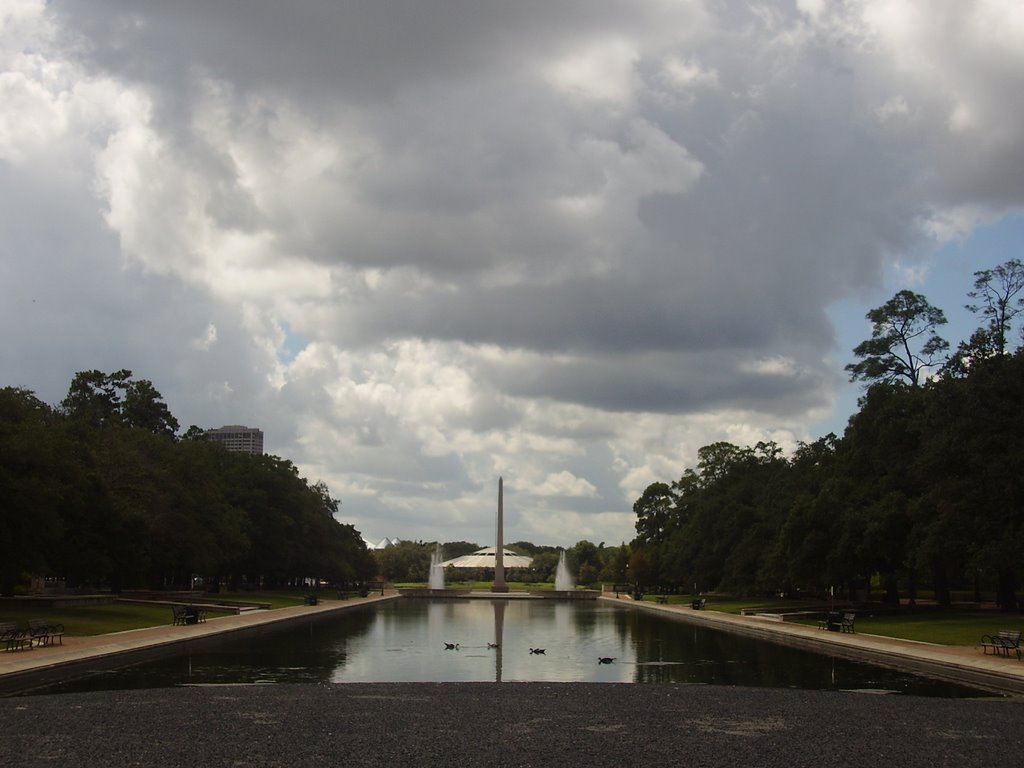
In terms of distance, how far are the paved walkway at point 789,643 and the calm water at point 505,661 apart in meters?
0.88

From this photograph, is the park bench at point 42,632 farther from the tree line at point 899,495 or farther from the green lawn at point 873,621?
the tree line at point 899,495

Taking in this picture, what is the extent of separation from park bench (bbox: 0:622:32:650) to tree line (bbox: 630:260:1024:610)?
1204 inches

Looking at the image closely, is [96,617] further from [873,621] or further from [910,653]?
[873,621]

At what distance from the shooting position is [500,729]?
49.6 ft

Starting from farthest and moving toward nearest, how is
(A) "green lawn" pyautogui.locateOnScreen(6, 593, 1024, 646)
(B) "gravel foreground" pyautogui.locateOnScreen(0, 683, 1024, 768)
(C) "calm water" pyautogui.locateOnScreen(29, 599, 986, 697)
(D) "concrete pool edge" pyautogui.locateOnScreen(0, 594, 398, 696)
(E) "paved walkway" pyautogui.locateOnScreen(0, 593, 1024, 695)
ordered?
(A) "green lawn" pyautogui.locateOnScreen(6, 593, 1024, 646)
(C) "calm water" pyautogui.locateOnScreen(29, 599, 986, 697)
(E) "paved walkway" pyautogui.locateOnScreen(0, 593, 1024, 695)
(D) "concrete pool edge" pyautogui.locateOnScreen(0, 594, 398, 696)
(B) "gravel foreground" pyautogui.locateOnScreen(0, 683, 1024, 768)

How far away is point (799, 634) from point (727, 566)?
34.8m

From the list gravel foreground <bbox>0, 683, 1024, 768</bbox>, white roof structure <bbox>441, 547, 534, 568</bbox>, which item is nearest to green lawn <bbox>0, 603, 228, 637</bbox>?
gravel foreground <bbox>0, 683, 1024, 768</bbox>

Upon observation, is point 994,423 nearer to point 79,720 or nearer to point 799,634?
point 799,634

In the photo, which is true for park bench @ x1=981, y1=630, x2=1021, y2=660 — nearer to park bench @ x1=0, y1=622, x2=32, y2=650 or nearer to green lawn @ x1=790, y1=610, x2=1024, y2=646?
green lawn @ x1=790, y1=610, x2=1024, y2=646

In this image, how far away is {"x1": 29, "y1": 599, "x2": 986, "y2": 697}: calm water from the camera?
2344cm

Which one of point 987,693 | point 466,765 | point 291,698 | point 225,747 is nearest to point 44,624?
point 291,698

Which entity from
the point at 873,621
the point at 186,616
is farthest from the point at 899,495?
the point at 186,616

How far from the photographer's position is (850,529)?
47438 mm

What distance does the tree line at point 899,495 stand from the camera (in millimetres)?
36562
